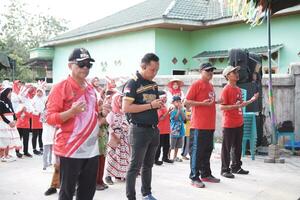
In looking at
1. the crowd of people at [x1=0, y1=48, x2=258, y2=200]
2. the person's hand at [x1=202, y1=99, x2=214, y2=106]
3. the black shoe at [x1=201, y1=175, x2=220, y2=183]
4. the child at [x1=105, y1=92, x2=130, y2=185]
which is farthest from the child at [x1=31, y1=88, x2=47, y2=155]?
the person's hand at [x1=202, y1=99, x2=214, y2=106]

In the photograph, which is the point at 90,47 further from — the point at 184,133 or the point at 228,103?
the point at 228,103

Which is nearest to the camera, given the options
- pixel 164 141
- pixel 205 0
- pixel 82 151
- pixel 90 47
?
pixel 82 151

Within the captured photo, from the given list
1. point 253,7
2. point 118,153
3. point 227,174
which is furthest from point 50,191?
point 253,7

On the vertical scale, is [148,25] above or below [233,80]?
above

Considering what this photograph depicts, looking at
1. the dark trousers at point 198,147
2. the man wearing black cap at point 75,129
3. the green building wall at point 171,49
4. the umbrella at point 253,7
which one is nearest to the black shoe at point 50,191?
the dark trousers at point 198,147

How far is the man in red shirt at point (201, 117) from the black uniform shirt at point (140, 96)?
130cm

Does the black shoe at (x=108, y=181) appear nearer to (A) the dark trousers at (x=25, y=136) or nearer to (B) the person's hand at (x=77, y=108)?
(B) the person's hand at (x=77, y=108)

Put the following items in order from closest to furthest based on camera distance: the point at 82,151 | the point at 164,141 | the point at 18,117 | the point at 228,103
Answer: the point at 82,151, the point at 228,103, the point at 164,141, the point at 18,117

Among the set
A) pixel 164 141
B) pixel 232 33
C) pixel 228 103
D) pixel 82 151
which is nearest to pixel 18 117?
pixel 164 141

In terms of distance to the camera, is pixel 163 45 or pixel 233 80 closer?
pixel 233 80

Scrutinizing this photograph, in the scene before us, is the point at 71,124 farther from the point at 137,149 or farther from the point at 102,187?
the point at 102,187

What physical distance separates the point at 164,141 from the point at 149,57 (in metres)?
4.02

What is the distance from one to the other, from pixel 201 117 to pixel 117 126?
1.41 metres

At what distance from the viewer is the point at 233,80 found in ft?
23.5
